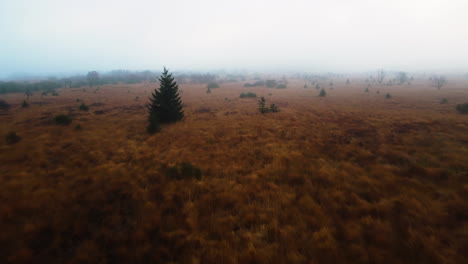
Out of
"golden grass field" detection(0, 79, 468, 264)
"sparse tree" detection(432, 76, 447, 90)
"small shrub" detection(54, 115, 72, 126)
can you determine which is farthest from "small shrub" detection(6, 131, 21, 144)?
"sparse tree" detection(432, 76, 447, 90)

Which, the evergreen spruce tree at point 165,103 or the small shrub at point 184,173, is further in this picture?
the evergreen spruce tree at point 165,103

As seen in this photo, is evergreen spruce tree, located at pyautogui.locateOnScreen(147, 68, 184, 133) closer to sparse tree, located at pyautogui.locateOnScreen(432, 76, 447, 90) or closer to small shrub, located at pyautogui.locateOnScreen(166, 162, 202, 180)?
small shrub, located at pyautogui.locateOnScreen(166, 162, 202, 180)

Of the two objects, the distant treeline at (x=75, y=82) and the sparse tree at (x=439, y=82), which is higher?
the distant treeline at (x=75, y=82)

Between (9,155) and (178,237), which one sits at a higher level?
(9,155)

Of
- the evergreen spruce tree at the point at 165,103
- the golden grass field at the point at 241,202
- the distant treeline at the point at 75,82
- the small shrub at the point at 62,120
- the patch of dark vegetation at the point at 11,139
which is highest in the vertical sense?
the distant treeline at the point at 75,82

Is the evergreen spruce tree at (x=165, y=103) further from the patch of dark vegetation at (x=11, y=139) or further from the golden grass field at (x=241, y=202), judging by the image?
the patch of dark vegetation at (x=11, y=139)

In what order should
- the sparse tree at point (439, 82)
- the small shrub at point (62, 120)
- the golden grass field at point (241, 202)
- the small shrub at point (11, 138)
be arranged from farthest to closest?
the sparse tree at point (439, 82) < the small shrub at point (62, 120) < the small shrub at point (11, 138) < the golden grass field at point (241, 202)

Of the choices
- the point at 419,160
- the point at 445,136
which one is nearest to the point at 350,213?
the point at 419,160

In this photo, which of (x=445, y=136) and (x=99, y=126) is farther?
(x=99, y=126)

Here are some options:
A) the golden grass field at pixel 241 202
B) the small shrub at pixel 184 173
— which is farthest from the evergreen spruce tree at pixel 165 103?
the small shrub at pixel 184 173

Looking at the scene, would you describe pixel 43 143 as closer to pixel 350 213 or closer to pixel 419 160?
pixel 350 213

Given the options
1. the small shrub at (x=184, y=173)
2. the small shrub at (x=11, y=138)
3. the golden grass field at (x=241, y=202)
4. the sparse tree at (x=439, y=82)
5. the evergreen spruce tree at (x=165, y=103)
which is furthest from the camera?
the sparse tree at (x=439, y=82)
